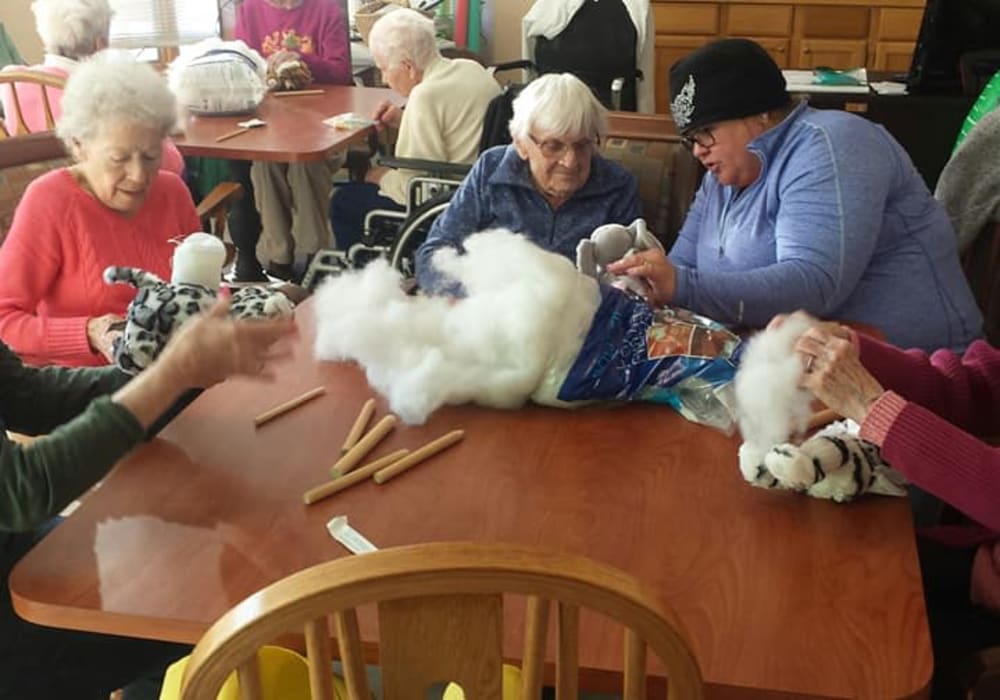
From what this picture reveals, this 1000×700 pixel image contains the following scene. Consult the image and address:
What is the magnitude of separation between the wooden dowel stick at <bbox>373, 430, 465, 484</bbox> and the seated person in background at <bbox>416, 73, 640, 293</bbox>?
95 centimetres

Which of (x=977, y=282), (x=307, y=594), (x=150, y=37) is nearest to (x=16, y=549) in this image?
(x=307, y=594)

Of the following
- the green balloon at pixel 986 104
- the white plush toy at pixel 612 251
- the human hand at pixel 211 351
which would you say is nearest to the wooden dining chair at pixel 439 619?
the human hand at pixel 211 351

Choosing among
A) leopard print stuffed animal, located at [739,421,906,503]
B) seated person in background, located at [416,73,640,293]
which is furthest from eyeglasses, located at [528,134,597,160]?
leopard print stuffed animal, located at [739,421,906,503]

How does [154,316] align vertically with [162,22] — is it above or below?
below

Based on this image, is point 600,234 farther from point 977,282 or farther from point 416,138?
point 416,138

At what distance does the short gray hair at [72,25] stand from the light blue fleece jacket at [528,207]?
1.81m

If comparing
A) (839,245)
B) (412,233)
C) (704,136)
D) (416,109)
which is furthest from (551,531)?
(416,109)

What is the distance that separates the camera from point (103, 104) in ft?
6.45

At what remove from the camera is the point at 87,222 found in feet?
6.52

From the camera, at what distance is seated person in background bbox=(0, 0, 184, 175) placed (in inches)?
127

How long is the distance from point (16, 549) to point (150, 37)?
4386mm

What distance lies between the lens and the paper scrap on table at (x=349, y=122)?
11.3ft

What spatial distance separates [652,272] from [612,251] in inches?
3.9

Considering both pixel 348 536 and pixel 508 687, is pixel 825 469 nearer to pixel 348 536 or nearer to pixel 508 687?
pixel 508 687
